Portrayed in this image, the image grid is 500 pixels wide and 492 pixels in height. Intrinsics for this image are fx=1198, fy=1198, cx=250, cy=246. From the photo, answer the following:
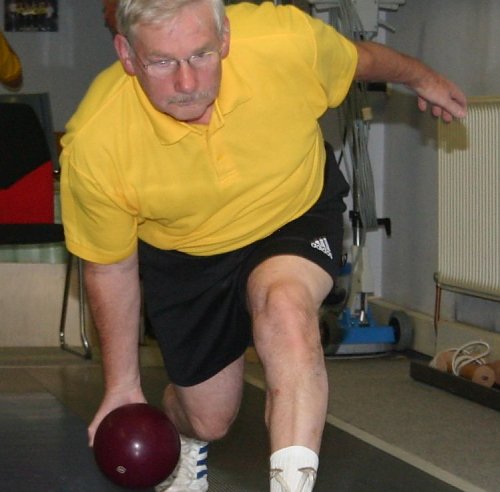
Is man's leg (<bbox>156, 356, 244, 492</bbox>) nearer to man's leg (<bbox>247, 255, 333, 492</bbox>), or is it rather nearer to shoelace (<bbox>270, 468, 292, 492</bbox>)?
man's leg (<bbox>247, 255, 333, 492</bbox>)

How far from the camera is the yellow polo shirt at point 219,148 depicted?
236cm

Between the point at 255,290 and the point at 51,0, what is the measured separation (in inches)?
236

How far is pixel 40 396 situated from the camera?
185 inches

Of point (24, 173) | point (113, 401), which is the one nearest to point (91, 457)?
point (113, 401)

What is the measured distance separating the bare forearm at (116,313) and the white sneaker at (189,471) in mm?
554

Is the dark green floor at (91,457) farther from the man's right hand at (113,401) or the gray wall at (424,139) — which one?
the gray wall at (424,139)

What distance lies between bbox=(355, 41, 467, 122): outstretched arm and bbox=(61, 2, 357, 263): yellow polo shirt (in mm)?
113

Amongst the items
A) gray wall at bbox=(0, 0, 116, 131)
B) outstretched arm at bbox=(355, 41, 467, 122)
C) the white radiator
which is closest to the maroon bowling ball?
outstretched arm at bbox=(355, 41, 467, 122)

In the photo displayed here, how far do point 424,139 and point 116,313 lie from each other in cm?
326

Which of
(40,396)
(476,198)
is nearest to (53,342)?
(40,396)

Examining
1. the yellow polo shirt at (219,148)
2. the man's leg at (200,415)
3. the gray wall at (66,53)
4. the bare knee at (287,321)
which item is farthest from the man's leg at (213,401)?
the gray wall at (66,53)

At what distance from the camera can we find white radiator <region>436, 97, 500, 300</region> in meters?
4.70

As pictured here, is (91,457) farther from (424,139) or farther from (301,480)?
(424,139)

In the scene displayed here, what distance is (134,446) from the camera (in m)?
2.53
